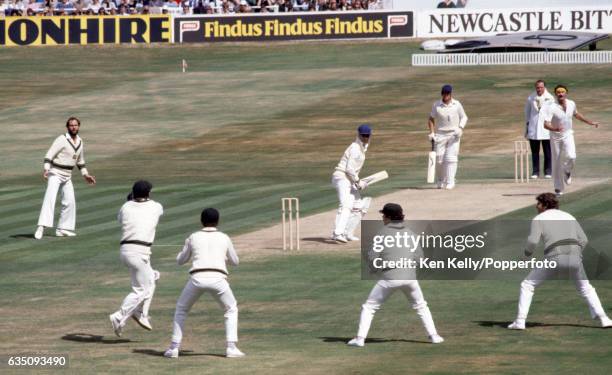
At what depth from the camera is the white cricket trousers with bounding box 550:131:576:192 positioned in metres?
27.9

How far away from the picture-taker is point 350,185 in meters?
24.6

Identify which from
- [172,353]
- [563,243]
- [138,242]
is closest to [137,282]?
[138,242]

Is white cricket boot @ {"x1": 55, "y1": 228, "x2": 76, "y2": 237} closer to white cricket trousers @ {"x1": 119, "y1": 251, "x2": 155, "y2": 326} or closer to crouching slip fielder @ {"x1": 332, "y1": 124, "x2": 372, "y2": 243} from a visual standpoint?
crouching slip fielder @ {"x1": 332, "y1": 124, "x2": 372, "y2": 243}

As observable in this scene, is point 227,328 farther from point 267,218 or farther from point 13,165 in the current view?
point 13,165

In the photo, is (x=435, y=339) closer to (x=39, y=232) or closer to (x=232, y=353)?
(x=232, y=353)

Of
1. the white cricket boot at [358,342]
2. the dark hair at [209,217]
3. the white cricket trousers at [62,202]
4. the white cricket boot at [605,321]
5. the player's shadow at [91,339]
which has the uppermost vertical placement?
the dark hair at [209,217]

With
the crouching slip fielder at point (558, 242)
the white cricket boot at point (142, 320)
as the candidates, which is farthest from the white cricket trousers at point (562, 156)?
the white cricket boot at point (142, 320)

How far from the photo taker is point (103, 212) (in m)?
29.9

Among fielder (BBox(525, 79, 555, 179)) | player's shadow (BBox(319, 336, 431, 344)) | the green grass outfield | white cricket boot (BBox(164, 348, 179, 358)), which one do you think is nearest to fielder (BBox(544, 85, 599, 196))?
the green grass outfield

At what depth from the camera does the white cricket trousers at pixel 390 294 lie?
53.9 feet

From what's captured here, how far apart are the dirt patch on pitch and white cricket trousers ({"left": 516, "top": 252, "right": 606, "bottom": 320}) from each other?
22.8ft

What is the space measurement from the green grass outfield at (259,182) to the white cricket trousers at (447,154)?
157cm

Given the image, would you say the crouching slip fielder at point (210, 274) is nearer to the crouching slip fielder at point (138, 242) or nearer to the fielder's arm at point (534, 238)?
the crouching slip fielder at point (138, 242)

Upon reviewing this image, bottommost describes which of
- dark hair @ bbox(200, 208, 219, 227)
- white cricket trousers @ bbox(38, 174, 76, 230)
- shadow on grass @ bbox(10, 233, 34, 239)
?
shadow on grass @ bbox(10, 233, 34, 239)
